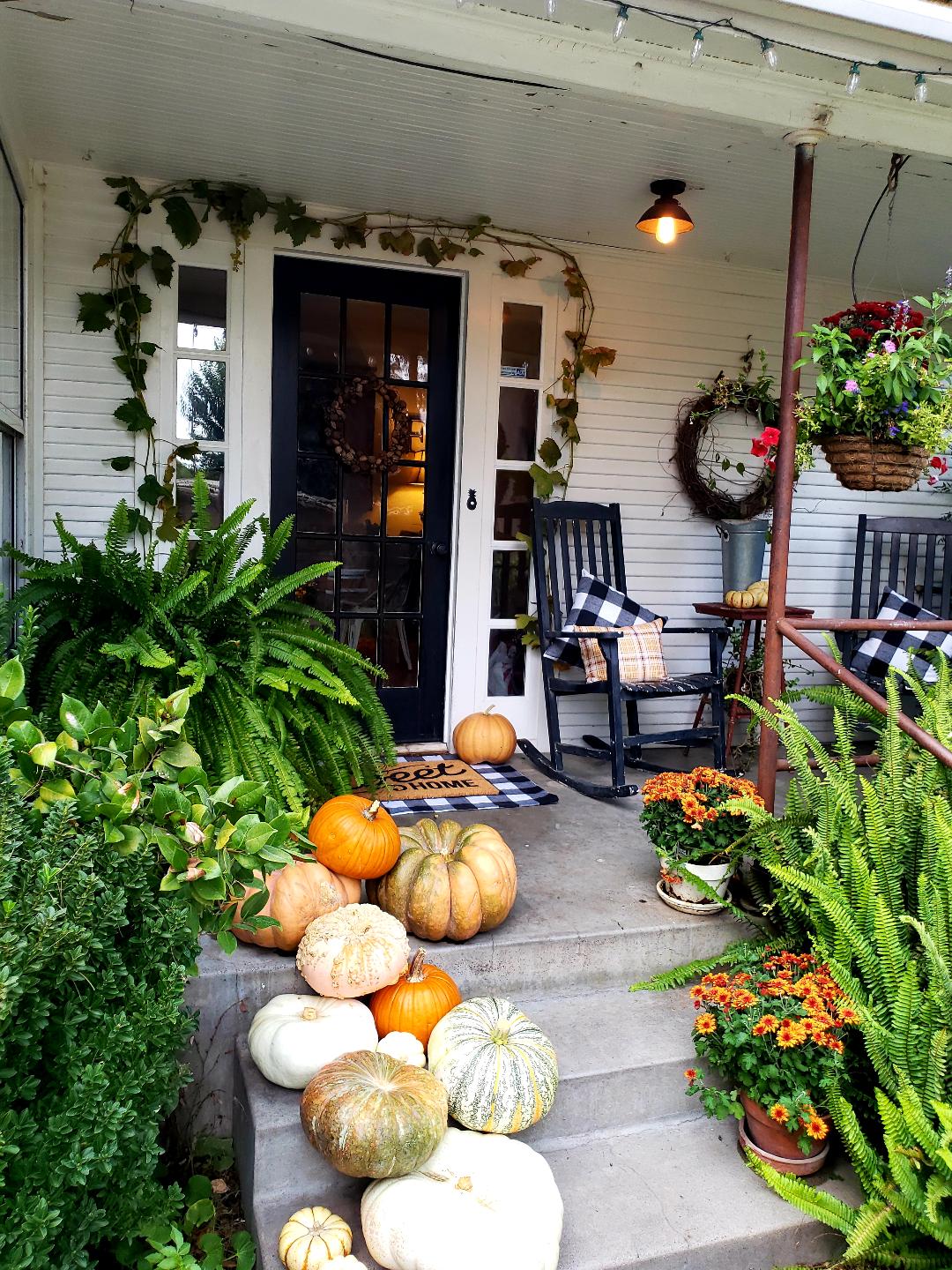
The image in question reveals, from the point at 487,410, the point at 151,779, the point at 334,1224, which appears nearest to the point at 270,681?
the point at 151,779

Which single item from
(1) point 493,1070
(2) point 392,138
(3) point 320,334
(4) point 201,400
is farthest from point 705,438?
(1) point 493,1070

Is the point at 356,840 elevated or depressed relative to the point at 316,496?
depressed

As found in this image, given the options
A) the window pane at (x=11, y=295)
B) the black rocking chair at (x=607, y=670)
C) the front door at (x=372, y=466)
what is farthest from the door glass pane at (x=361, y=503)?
the window pane at (x=11, y=295)

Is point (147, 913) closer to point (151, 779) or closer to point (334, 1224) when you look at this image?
point (151, 779)

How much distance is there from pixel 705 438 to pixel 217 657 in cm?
267

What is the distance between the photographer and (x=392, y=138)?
118 inches

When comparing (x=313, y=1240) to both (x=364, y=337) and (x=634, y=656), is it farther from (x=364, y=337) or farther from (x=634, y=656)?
(x=364, y=337)

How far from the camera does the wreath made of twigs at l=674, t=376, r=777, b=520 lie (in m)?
4.17

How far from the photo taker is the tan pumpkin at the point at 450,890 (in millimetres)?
2205

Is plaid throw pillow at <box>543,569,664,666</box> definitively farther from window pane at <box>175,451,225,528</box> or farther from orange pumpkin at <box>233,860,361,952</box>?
orange pumpkin at <box>233,860,361,952</box>

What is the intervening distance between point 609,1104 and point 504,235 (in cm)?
328

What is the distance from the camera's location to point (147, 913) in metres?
1.45

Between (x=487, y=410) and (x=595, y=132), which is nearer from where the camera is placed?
(x=595, y=132)

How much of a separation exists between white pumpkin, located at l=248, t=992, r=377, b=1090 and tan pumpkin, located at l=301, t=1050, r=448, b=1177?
0.33 feet
